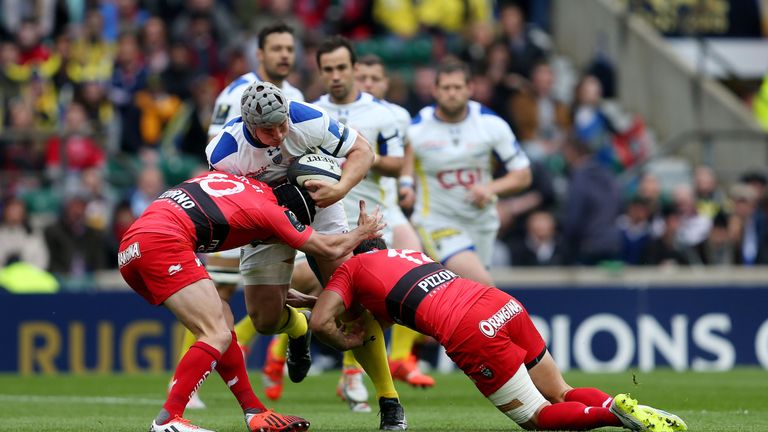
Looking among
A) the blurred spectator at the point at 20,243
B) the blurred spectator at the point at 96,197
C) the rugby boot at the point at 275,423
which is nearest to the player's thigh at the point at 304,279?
the rugby boot at the point at 275,423

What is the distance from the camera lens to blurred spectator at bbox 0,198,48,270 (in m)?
16.8

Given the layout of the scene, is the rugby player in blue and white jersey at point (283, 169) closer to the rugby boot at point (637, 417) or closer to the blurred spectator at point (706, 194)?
the rugby boot at point (637, 417)

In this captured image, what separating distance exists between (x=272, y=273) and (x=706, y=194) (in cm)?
1095

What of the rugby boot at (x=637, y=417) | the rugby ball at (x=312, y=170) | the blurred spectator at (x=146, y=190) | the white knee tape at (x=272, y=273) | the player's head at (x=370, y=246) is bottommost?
the blurred spectator at (x=146, y=190)

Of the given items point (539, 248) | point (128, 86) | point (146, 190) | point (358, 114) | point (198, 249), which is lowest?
point (539, 248)

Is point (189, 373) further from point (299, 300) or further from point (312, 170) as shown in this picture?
point (312, 170)

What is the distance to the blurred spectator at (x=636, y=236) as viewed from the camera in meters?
17.7

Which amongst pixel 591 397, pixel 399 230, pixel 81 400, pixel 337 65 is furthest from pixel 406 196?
pixel 591 397

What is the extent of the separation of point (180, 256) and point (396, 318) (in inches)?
50.3

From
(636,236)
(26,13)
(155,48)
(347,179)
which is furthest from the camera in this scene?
(26,13)

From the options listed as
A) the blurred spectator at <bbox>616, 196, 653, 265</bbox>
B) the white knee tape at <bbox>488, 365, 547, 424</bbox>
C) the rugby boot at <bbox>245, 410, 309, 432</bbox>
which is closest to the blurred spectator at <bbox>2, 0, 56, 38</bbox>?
the blurred spectator at <bbox>616, 196, 653, 265</bbox>

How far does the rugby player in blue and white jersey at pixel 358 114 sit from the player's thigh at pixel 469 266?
0.86m

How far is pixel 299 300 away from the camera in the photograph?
9.20 meters

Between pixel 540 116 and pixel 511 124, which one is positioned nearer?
pixel 511 124
